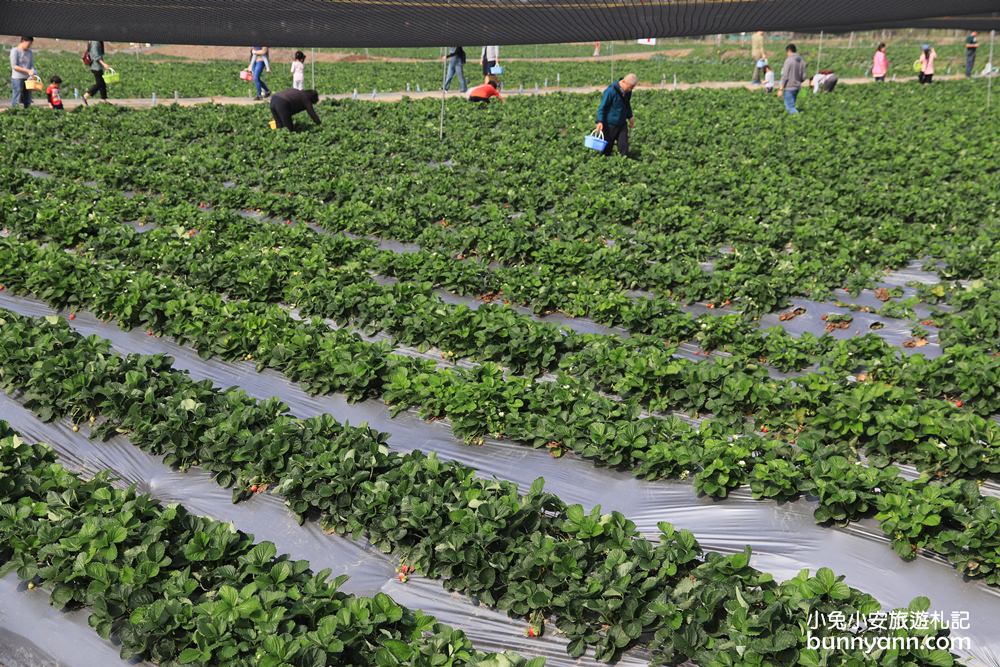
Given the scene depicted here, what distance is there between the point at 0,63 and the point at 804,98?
2786 cm

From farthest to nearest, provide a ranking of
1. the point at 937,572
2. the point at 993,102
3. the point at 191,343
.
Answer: the point at 993,102 → the point at 191,343 → the point at 937,572

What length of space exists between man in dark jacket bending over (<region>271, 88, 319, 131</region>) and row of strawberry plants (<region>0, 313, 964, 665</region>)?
1114cm

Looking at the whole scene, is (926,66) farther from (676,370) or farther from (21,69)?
(676,370)

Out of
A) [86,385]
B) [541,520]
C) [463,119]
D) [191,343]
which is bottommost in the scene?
[541,520]

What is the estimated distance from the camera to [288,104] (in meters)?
15.9

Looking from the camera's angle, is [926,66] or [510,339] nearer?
[510,339]

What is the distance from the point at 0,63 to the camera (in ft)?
101

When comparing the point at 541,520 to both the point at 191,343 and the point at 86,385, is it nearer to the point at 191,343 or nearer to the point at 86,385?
the point at 86,385

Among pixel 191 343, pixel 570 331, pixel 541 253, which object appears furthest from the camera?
pixel 541 253

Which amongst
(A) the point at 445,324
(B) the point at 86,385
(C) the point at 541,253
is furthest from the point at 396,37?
(B) the point at 86,385

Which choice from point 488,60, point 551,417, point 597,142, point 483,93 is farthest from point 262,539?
point 488,60

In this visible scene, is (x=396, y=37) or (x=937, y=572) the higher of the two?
(x=396, y=37)

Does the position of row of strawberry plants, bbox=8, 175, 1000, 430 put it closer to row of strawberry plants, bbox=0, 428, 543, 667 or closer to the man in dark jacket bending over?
row of strawberry plants, bbox=0, 428, 543, 667

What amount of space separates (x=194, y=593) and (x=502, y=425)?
2.14 meters
